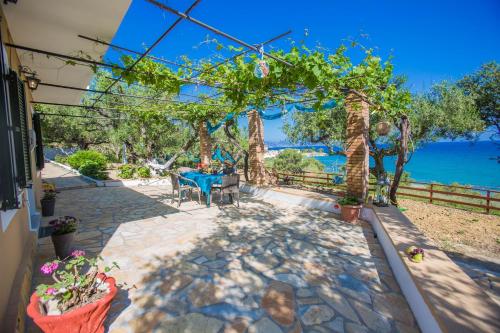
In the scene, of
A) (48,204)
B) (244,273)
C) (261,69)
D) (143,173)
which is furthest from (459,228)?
(143,173)

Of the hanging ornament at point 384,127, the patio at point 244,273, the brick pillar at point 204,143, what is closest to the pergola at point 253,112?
the hanging ornament at point 384,127

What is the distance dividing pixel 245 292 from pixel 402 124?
16.1 ft

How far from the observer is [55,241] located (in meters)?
3.45

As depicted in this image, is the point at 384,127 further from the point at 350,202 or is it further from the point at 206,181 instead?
the point at 206,181

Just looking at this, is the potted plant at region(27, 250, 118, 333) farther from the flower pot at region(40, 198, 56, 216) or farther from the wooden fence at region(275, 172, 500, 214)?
the wooden fence at region(275, 172, 500, 214)

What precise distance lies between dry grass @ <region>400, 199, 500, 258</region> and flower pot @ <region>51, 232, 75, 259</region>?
275 inches

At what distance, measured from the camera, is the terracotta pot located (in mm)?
1734

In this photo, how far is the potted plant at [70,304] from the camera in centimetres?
176

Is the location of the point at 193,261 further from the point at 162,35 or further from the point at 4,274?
the point at 162,35

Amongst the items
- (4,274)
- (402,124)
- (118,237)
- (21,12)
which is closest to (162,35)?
(21,12)

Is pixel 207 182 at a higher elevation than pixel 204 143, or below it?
below

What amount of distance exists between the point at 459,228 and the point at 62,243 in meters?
8.93

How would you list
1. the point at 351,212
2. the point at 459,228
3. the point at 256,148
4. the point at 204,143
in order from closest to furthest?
1. the point at 351,212
2. the point at 459,228
3. the point at 256,148
4. the point at 204,143

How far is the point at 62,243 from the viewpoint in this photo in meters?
3.46
